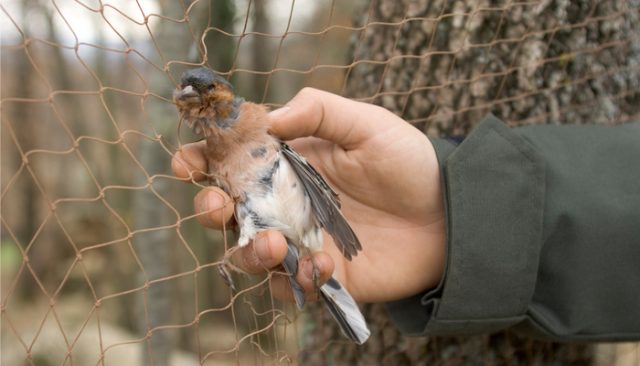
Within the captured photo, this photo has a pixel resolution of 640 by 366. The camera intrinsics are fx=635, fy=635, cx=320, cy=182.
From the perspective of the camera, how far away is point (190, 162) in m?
1.83

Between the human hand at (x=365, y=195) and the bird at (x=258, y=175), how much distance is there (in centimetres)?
5

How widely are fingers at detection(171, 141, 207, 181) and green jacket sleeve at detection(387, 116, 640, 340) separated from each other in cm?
77

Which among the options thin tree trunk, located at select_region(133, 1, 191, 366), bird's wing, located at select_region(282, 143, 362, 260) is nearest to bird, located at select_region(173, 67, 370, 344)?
bird's wing, located at select_region(282, 143, 362, 260)

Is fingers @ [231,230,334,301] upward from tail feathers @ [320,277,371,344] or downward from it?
upward

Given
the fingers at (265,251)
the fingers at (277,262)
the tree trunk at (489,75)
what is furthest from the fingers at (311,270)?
the tree trunk at (489,75)

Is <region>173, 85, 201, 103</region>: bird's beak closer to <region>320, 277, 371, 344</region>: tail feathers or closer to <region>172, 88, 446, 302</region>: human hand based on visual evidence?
<region>172, 88, 446, 302</region>: human hand

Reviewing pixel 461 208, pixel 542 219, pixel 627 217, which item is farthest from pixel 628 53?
pixel 461 208

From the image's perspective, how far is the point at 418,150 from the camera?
2.05m

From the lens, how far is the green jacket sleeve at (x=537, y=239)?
79.4 inches

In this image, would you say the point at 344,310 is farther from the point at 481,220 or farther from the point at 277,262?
the point at 481,220

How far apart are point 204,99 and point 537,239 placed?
3.71 feet

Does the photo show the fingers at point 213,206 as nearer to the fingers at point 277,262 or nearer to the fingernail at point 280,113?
the fingers at point 277,262

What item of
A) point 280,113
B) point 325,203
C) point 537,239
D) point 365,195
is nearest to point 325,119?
point 280,113

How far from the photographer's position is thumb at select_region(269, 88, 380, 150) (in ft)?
6.09
